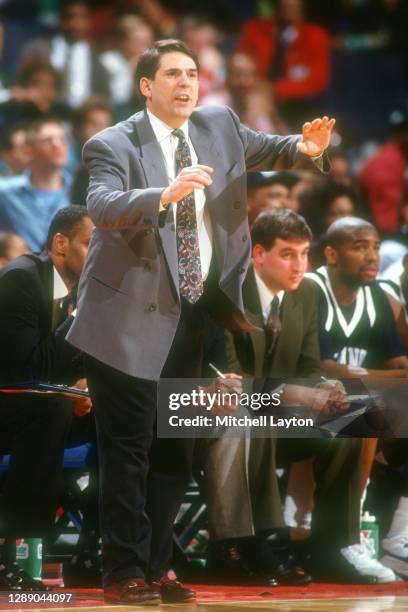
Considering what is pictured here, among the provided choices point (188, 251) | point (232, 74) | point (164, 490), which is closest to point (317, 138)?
point (188, 251)

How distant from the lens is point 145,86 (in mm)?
3090

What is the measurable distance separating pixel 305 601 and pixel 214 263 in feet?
3.37

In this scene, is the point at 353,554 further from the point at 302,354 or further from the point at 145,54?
the point at 145,54

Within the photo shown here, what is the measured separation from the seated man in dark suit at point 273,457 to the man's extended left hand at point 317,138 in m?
0.57

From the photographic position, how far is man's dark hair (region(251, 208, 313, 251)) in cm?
361

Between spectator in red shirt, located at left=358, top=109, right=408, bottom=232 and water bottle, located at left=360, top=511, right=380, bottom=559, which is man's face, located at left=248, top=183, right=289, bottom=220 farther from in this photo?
water bottle, located at left=360, top=511, right=380, bottom=559

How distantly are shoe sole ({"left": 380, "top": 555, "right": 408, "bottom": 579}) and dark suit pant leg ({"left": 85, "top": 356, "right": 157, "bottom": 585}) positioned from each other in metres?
1.19

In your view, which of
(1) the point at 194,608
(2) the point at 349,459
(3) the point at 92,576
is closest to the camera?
(1) the point at 194,608

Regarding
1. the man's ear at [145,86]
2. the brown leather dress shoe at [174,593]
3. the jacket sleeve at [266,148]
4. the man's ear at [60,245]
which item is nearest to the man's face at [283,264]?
the jacket sleeve at [266,148]

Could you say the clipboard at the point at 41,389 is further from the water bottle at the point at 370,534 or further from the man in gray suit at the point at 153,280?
the water bottle at the point at 370,534

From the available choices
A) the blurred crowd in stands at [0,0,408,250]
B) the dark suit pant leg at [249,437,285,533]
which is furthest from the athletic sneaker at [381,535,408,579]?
the blurred crowd in stands at [0,0,408,250]

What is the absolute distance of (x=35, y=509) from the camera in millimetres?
3156

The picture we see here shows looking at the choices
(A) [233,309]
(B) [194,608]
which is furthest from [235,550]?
(A) [233,309]

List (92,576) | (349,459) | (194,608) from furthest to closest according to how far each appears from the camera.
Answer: (349,459) < (92,576) < (194,608)
